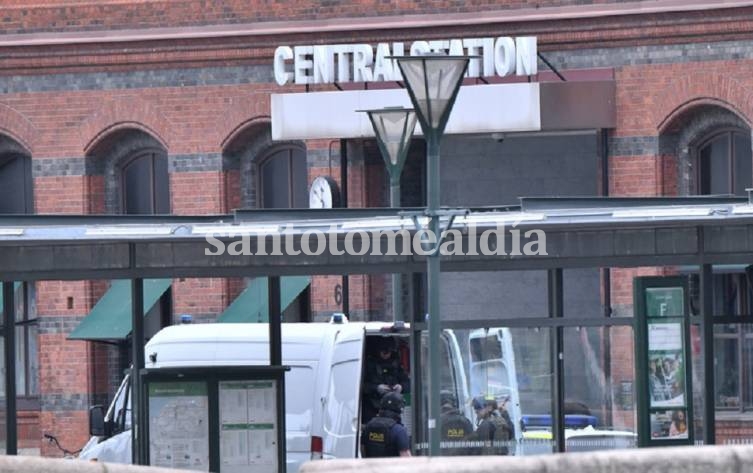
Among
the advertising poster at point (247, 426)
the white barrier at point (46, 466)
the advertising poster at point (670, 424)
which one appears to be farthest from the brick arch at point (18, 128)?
the white barrier at point (46, 466)

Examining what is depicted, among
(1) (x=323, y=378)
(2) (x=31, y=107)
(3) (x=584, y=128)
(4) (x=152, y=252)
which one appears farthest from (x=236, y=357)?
(2) (x=31, y=107)

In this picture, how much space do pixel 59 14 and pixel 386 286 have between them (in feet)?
21.5

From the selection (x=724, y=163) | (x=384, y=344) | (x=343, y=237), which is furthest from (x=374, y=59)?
(x=343, y=237)

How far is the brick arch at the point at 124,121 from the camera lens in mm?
28062

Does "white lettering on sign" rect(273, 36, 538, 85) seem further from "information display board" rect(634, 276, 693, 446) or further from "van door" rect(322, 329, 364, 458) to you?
"information display board" rect(634, 276, 693, 446)

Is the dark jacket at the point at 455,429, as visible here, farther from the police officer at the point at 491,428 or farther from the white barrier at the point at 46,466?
the white barrier at the point at 46,466

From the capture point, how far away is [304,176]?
28.2 meters

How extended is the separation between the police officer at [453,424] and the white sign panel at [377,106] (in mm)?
8582

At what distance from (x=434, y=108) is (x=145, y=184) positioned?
14142 mm

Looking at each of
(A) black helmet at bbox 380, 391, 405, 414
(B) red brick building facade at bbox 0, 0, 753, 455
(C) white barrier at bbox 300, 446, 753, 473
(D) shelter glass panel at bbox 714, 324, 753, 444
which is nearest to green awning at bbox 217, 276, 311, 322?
(B) red brick building facade at bbox 0, 0, 753, 455

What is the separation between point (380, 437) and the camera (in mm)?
17969

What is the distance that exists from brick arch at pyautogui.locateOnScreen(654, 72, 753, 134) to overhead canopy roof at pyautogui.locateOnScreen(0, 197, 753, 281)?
8586 mm

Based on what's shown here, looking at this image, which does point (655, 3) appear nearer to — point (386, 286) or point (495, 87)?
point (495, 87)

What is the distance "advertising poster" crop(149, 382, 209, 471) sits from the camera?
1736 cm
